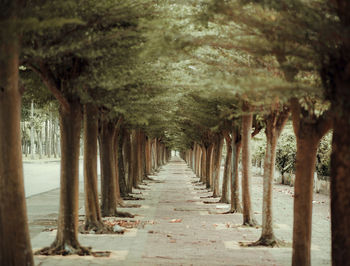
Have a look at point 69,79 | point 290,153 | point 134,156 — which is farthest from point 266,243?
point 290,153

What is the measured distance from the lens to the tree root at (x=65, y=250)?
39.9 feet

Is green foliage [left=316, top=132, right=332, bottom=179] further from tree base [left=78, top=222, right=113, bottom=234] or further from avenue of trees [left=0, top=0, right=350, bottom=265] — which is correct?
Answer: tree base [left=78, top=222, right=113, bottom=234]

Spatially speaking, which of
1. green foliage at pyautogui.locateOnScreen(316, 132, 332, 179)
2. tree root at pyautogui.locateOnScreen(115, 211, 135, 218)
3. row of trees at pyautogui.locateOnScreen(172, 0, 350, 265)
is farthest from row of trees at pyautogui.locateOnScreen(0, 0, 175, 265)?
green foliage at pyautogui.locateOnScreen(316, 132, 332, 179)

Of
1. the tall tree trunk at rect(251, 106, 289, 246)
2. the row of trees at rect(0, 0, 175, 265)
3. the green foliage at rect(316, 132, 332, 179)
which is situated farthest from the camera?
the green foliage at rect(316, 132, 332, 179)

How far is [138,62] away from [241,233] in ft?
21.8

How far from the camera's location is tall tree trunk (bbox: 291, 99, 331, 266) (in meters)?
10.2

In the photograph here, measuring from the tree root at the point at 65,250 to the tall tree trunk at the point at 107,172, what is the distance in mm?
6941

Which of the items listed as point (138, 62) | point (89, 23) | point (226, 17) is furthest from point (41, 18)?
point (138, 62)

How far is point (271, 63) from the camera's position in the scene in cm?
1088

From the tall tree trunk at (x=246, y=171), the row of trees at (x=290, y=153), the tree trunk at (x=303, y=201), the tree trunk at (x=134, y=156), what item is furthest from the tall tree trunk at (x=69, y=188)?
the tree trunk at (x=134, y=156)

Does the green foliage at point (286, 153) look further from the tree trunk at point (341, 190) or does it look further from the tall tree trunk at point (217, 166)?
the tree trunk at point (341, 190)

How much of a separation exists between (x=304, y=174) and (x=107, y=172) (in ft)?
33.1

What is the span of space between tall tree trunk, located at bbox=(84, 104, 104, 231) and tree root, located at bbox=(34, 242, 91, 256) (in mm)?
3187

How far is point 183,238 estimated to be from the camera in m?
15.2
